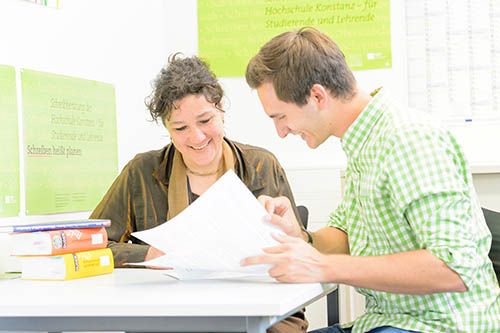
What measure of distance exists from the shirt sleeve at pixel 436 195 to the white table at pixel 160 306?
9.5 inches

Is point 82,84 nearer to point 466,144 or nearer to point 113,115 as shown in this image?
point 113,115

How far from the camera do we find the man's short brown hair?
1443 mm

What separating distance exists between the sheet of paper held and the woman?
0.68 meters

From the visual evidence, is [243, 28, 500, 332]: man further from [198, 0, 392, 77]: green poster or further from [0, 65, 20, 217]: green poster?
[198, 0, 392, 77]: green poster

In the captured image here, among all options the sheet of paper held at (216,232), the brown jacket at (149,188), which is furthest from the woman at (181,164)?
the sheet of paper held at (216,232)

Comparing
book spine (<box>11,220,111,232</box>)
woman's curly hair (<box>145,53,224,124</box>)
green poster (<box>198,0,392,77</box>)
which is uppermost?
green poster (<box>198,0,392,77</box>)

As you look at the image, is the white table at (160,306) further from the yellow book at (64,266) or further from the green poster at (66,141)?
the green poster at (66,141)

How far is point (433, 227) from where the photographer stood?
1.18 meters

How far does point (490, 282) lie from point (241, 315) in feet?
1.85

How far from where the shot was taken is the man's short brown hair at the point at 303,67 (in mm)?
1443

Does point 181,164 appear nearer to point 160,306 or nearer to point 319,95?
point 319,95

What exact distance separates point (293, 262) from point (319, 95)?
404mm

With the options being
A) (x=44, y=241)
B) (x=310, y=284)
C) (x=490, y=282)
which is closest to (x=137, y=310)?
(x=310, y=284)

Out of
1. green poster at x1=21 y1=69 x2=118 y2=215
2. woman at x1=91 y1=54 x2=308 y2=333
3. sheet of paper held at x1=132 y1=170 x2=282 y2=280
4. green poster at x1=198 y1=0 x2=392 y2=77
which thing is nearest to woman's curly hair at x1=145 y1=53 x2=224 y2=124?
woman at x1=91 y1=54 x2=308 y2=333
